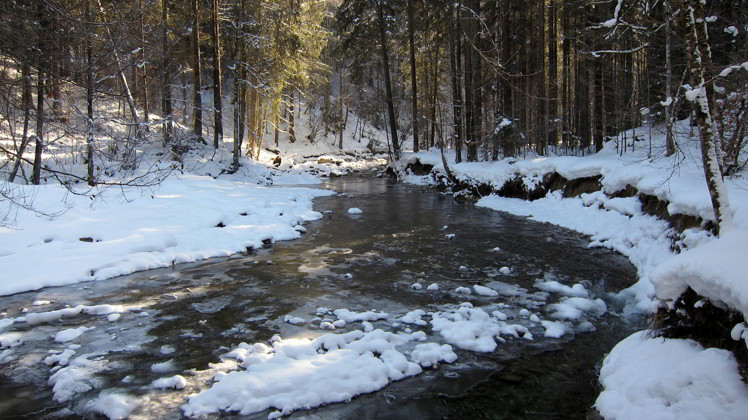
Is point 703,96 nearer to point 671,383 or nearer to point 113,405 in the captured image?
point 671,383

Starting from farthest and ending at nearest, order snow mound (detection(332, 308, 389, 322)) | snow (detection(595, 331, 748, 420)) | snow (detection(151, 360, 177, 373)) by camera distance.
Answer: snow mound (detection(332, 308, 389, 322)) < snow (detection(151, 360, 177, 373)) < snow (detection(595, 331, 748, 420))

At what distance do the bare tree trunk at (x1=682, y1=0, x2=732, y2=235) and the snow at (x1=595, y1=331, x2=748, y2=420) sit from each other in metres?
1.98

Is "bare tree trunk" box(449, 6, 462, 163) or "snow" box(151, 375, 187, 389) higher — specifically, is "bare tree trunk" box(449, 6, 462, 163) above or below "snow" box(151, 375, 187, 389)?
above

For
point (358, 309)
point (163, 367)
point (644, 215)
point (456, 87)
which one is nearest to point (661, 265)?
point (358, 309)

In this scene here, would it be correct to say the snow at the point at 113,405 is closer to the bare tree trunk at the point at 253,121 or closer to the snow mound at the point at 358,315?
the snow mound at the point at 358,315

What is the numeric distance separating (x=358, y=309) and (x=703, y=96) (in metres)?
4.99

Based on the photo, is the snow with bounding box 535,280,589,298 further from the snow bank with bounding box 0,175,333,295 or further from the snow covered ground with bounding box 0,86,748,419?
the snow bank with bounding box 0,175,333,295

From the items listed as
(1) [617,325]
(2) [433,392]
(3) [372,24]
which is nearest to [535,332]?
(1) [617,325]

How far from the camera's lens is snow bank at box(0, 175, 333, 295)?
322 inches

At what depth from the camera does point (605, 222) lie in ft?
37.8

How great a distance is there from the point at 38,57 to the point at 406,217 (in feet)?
36.4

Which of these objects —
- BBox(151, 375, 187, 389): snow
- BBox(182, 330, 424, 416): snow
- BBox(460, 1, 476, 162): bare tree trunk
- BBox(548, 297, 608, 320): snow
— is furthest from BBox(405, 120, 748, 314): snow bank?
BBox(151, 375, 187, 389): snow

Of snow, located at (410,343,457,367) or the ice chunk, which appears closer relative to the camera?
snow, located at (410,343,457,367)

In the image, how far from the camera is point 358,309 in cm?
672
